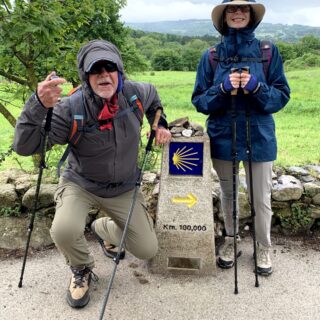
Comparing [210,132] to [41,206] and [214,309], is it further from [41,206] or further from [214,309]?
[41,206]

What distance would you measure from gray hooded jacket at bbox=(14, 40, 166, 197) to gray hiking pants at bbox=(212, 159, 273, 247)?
0.89 meters

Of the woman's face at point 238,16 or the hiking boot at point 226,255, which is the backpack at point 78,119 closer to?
the woman's face at point 238,16

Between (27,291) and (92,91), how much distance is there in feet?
7.36

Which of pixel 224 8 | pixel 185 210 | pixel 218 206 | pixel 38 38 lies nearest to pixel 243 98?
pixel 224 8

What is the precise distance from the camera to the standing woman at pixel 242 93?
3945 mm

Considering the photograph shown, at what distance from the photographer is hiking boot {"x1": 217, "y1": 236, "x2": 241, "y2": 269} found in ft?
15.7

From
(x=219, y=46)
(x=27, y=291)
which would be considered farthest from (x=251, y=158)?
(x=27, y=291)

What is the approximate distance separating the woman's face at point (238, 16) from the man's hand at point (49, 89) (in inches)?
70.9

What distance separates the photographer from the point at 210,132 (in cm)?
450

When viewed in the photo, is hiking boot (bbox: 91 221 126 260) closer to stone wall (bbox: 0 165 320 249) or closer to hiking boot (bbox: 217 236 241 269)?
stone wall (bbox: 0 165 320 249)

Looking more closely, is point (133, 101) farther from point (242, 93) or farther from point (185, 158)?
point (242, 93)

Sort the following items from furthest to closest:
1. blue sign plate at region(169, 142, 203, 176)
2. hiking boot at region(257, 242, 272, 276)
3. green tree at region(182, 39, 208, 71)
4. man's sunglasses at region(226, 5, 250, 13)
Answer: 1. green tree at region(182, 39, 208, 71)
2. hiking boot at region(257, 242, 272, 276)
3. blue sign plate at region(169, 142, 203, 176)
4. man's sunglasses at region(226, 5, 250, 13)

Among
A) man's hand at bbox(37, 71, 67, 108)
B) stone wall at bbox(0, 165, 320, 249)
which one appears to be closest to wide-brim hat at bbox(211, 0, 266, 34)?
man's hand at bbox(37, 71, 67, 108)

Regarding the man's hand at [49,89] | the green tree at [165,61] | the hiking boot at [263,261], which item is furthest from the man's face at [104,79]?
the green tree at [165,61]
